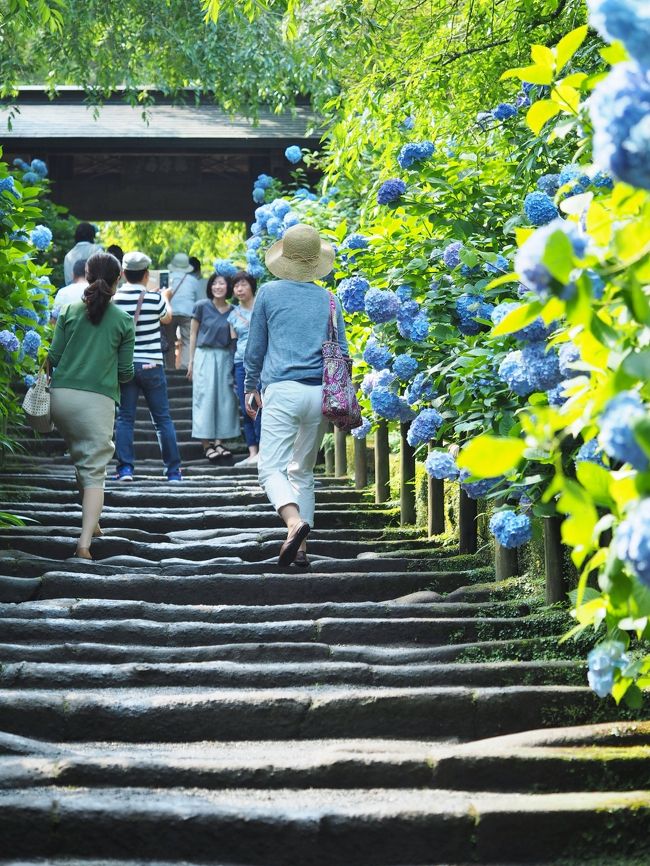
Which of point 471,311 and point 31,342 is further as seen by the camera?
point 31,342

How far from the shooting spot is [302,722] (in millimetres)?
4945

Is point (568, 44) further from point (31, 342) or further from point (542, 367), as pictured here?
point (31, 342)

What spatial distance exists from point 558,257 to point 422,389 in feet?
13.6

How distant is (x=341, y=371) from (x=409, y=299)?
51 centimetres

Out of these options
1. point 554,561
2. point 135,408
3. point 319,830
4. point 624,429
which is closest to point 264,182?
point 135,408

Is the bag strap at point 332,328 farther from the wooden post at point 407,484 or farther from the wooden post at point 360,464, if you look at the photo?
the wooden post at point 360,464

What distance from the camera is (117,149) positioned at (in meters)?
17.7

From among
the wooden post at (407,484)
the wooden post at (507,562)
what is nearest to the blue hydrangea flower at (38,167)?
the wooden post at (407,484)

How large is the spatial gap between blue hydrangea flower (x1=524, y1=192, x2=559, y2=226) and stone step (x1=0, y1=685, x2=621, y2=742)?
1.76 m

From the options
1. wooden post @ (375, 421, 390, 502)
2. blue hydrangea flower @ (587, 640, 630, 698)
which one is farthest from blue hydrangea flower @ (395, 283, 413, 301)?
blue hydrangea flower @ (587, 640, 630, 698)

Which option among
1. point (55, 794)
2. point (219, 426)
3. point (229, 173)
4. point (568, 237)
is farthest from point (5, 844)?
point (229, 173)

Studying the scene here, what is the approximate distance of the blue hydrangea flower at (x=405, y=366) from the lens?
6.67 metres

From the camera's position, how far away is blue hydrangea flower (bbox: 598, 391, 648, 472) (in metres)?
2.27

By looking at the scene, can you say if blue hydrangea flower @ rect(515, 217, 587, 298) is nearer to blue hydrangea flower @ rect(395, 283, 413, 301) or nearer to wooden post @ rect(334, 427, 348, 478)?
blue hydrangea flower @ rect(395, 283, 413, 301)
